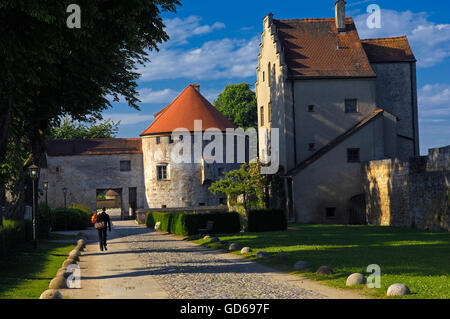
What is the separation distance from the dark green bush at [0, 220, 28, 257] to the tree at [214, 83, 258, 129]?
4643 centimetres

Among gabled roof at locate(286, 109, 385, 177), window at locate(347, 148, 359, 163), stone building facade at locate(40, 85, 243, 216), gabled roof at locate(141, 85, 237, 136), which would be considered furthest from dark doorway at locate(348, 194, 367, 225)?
gabled roof at locate(141, 85, 237, 136)

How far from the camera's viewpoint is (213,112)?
61.9 metres

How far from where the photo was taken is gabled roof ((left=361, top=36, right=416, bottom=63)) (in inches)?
1693

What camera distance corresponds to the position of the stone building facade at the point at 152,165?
5975 centimetres

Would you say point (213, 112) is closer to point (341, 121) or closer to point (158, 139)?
point (158, 139)

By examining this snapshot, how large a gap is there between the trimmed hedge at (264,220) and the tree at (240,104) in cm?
4059

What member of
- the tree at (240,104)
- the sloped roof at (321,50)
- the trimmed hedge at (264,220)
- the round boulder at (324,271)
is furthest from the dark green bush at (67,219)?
the round boulder at (324,271)

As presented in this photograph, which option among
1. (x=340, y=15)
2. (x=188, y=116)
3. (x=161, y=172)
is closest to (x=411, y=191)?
(x=340, y=15)

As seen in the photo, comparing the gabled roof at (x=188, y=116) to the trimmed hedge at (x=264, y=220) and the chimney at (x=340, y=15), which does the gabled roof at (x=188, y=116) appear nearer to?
the chimney at (x=340, y=15)

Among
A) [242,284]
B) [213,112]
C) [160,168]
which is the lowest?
[242,284]

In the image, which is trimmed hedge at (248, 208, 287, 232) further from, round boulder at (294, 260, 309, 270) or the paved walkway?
round boulder at (294, 260, 309, 270)
